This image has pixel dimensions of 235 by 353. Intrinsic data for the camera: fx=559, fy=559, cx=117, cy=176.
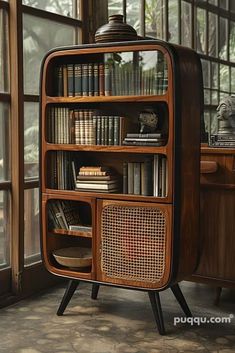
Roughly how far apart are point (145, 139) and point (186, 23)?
73.9 inches

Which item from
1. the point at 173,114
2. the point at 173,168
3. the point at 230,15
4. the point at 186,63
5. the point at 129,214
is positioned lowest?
the point at 129,214

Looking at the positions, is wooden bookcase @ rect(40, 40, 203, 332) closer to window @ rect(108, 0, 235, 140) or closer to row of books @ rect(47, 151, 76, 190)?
row of books @ rect(47, 151, 76, 190)

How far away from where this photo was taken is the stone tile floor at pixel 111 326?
2.60 meters

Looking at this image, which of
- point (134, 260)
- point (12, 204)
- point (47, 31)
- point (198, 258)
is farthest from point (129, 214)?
point (47, 31)

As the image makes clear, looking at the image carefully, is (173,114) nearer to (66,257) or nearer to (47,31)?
(66,257)

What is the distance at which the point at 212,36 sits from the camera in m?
4.59

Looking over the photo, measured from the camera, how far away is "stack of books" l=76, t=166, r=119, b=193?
293cm

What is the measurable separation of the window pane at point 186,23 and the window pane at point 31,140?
1.52 m

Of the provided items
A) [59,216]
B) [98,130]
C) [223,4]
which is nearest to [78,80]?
[98,130]

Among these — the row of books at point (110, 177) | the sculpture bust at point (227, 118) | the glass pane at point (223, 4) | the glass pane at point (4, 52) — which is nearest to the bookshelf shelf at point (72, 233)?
the row of books at point (110, 177)

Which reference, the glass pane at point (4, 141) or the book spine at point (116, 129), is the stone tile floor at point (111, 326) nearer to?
the glass pane at point (4, 141)

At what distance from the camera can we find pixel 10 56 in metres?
3.14

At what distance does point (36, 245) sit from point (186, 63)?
148 centimetres

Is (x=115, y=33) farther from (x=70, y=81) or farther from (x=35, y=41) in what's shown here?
(x=35, y=41)
